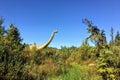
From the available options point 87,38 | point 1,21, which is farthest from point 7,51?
point 1,21

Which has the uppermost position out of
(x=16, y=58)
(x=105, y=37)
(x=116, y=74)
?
(x=105, y=37)

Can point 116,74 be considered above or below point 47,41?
below

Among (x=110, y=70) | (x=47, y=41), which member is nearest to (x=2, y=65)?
(x=110, y=70)

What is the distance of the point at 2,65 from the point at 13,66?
17.3 inches

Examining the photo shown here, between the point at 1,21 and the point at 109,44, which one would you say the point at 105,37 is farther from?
the point at 1,21

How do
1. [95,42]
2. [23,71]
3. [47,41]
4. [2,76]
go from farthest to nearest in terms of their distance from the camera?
1. [47,41]
2. [95,42]
3. [23,71]
4. [2,76]

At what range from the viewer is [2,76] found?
27.8 ft

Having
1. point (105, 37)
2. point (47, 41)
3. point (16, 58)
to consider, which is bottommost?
point (16, 58)

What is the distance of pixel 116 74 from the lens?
9.41 meters

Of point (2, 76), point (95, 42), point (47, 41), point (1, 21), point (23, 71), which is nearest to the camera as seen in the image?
point (2, 76)

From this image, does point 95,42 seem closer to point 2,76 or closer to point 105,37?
point 105,37

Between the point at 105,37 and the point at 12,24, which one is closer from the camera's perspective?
the point at 105,37

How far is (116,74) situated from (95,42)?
1789 millimetres

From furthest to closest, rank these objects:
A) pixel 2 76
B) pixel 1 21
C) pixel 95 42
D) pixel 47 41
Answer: pixel 47 41, pixel 1 21, pixel 95 42, pixel 2 76
